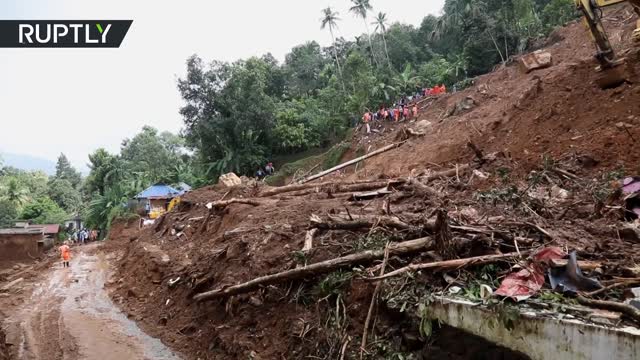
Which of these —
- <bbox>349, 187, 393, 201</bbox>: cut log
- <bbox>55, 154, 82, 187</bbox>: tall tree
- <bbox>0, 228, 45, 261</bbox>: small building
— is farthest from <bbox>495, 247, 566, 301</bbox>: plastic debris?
<bbox>55, 154, 82, 187</bbox>: tall tree

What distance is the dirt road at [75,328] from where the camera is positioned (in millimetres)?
10445

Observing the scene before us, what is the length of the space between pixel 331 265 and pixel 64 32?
718 cm

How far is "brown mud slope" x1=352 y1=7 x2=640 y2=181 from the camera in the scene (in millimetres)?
11336

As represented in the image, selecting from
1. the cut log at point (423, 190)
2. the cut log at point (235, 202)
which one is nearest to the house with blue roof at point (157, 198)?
the cut log at point (235, 202)

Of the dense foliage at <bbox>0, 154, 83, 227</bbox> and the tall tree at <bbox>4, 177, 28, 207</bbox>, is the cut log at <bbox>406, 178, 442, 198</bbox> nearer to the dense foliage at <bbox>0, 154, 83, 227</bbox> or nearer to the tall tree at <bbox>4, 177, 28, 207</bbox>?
the dense foliage at <bbox>0, 154, 83, 227</bbox>

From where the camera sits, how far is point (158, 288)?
1426 centimetres

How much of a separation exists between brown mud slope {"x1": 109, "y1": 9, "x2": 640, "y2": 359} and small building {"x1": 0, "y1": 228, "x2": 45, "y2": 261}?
965 centimetres

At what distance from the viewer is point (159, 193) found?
3997cm

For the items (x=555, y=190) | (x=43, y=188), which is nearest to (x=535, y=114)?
(x=555, y=190)

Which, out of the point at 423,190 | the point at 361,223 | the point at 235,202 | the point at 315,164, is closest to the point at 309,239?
the point at 361,223

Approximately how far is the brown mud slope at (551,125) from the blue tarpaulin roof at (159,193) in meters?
21.8

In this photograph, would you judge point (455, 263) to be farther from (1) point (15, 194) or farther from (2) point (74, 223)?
(1) point (15, 194)

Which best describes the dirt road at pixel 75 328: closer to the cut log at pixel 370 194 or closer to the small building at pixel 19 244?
the cut log at pixel 370 194

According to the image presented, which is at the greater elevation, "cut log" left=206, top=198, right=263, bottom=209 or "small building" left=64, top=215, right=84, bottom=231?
"cut log" left=206, top=198, right=263, bottom=209
